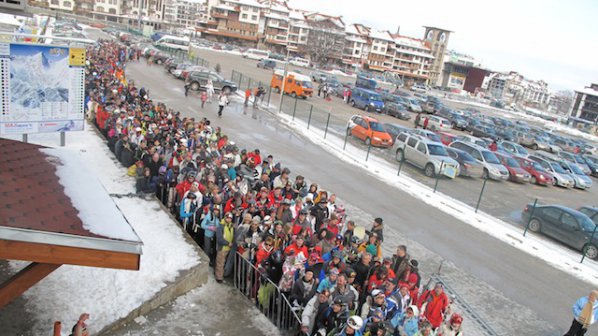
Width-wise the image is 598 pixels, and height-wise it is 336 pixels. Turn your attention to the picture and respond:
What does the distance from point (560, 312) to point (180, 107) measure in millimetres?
21501

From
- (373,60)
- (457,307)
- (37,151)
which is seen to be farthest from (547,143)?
(373,60)

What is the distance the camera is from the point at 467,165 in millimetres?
23766

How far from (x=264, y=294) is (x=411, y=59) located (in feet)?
421

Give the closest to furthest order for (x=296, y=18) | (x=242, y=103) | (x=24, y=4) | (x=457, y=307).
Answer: (x=457, y=307) → (x=24, y=4) → (x=242, y=103) → (x=296, y=18)

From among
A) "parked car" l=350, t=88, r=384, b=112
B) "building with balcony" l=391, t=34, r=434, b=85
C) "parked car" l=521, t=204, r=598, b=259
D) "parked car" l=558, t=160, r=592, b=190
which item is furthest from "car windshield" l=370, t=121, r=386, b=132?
"building with balcony" l=391, t=34, r=434, b=85

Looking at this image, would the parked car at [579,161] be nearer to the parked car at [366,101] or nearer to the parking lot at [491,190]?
the parking lot at [491,190]

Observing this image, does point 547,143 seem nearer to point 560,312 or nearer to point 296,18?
point 560,312

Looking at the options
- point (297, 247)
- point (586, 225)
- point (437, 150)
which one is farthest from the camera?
point (437, 150)

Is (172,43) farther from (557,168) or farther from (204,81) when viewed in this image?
(557,168)

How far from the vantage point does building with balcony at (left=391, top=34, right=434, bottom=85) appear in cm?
12650

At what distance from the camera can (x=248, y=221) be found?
894 cm

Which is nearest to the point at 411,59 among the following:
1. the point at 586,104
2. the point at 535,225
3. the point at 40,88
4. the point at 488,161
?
the point at 586,104

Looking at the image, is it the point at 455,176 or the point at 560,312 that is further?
the point at 455,176

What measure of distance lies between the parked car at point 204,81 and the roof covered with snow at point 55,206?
87.8 feet
